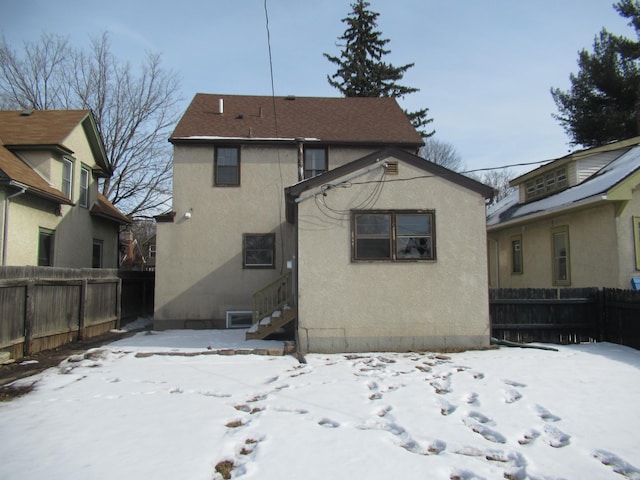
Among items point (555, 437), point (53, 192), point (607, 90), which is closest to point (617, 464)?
point (555, 437)

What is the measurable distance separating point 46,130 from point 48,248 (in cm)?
402

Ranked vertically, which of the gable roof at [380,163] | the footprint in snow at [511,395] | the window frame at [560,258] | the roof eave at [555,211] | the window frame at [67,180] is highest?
the window frame at [67,180]

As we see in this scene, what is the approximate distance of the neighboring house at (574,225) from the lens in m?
11.7

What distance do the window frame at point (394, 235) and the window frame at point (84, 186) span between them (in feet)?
36.4

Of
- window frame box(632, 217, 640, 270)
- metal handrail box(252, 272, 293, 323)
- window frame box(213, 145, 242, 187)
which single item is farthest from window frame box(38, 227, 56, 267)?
window frame box(632, 217, 640, 270)

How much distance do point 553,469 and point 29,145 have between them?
51.1ft

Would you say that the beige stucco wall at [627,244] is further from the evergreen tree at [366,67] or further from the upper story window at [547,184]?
the evergreen tree at [366,67]

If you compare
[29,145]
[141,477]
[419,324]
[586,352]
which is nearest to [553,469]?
[141,477]

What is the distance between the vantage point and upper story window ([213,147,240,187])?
14.6 metres

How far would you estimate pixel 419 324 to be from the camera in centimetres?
978

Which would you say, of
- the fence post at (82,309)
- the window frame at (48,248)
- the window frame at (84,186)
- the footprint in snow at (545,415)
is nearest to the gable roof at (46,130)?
the window frame at (84,186)

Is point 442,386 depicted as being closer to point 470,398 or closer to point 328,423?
point 470,398

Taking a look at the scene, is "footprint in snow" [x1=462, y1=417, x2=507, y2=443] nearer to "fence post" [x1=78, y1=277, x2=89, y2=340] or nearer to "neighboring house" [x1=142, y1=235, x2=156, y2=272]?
"fence post" [x1=78, y1=277, x2=89, y2=340]

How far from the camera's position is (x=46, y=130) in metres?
14.6
